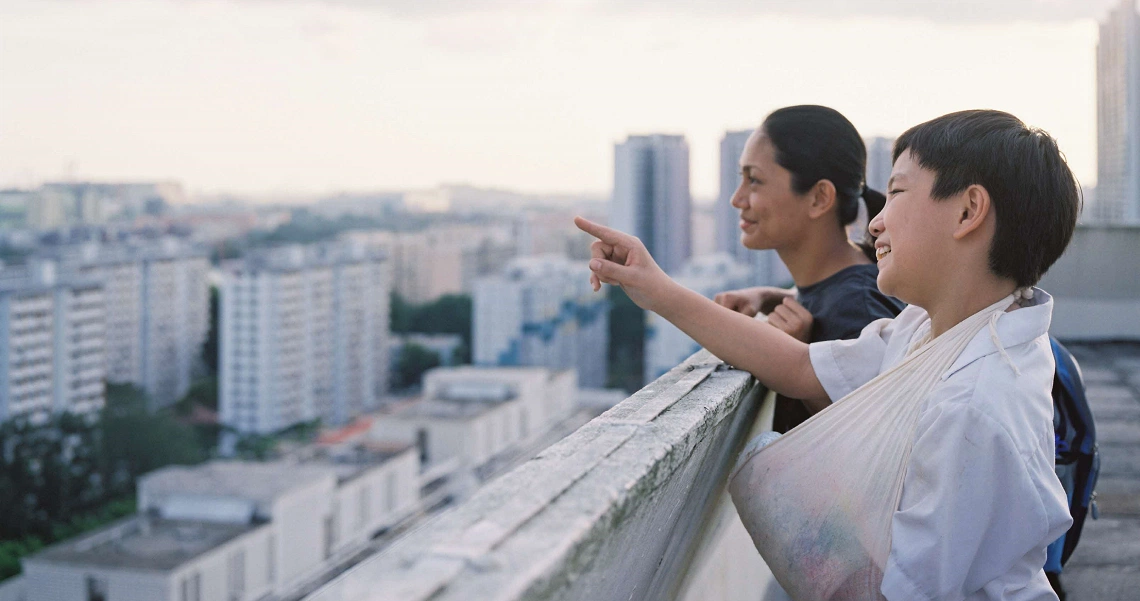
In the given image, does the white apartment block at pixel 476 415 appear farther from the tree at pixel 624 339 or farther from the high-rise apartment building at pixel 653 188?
the tree at pixel 624 339

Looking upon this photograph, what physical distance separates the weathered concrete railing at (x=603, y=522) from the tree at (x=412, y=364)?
31.4 meters

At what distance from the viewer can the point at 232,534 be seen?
48.8 ft

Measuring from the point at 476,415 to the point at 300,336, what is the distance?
317 inches

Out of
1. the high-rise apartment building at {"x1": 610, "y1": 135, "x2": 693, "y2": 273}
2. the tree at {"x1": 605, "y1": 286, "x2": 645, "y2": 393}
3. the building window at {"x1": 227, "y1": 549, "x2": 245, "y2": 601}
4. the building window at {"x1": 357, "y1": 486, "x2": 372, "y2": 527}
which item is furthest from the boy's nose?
the tree at {"x1": 605, "y1": 286, "x2": 645, "y2": 393}

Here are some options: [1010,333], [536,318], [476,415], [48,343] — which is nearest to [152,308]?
[48,343]

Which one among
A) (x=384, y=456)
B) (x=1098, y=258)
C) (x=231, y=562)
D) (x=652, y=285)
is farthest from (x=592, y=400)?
(x=652, y=285)

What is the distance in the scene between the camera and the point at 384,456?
1858cm

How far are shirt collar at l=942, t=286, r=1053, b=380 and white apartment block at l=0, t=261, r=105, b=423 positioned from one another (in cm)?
2422

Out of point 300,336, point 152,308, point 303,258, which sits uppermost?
point 303,258

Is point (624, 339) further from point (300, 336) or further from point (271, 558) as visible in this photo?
point (271, 558)

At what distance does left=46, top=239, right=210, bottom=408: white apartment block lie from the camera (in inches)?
1037

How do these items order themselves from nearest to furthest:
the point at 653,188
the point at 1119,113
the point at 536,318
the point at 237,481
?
the point at 237,481 < the point at 1119,113 < the point at 653,188 < the point at 536,318

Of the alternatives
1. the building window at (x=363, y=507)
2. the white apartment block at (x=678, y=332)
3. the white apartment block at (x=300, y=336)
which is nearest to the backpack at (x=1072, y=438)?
the building window at (x=363, y=507)

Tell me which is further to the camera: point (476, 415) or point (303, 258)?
point (303, 258)
